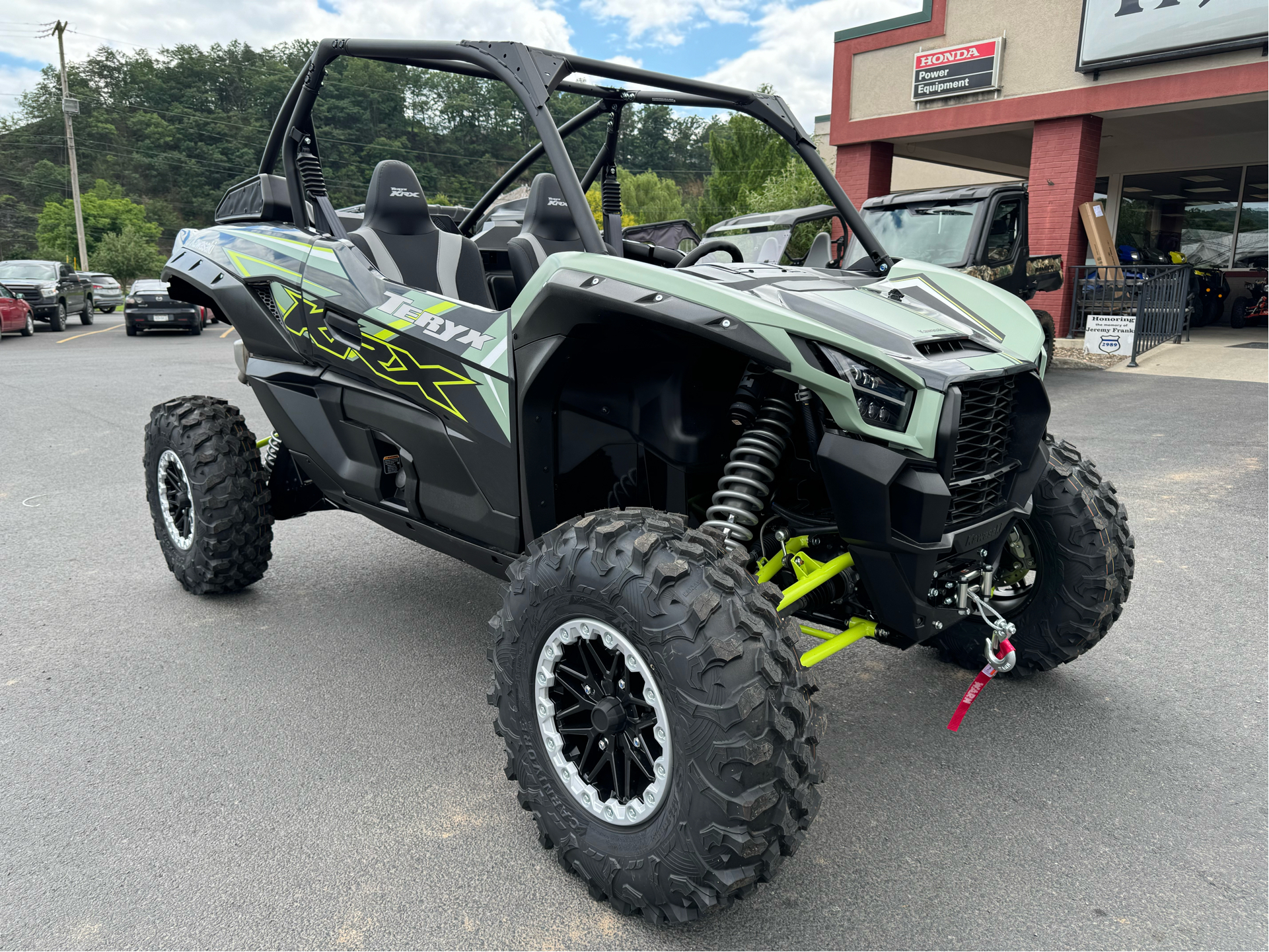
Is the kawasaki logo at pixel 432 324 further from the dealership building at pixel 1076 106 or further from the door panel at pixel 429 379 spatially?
the dealership building at pixel 1076 106

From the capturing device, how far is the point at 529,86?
277 centimetres

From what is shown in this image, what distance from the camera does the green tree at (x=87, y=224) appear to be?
47281mm

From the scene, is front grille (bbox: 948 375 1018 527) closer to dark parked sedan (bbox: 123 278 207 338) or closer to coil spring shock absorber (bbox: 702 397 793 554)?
coil spring shock absorber (bbox: 702 397 793 554)

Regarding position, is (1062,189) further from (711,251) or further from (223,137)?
(223,137)

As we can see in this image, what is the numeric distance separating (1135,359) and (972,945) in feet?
44.2

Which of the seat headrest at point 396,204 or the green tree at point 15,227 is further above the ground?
the green tree at point 15,227

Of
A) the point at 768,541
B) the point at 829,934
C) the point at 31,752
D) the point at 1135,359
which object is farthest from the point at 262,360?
the point at 1135,359

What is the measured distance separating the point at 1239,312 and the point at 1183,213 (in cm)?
456

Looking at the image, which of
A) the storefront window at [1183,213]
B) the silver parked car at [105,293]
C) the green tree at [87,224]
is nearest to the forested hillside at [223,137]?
the green tree at [87,224]

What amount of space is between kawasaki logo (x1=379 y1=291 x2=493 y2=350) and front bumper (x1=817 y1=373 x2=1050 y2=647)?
1174mm

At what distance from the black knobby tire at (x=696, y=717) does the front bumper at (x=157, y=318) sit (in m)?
21.9

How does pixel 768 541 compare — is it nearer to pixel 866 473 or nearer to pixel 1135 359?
pixel 866 473

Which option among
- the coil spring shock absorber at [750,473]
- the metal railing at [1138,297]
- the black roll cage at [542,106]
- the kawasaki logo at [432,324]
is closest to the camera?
the coil spring shock absorber at [750,473]

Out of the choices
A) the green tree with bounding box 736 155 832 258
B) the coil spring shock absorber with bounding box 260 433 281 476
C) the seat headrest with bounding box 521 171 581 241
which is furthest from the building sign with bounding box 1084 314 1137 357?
the green tree with bounding box 736 155 832 258
